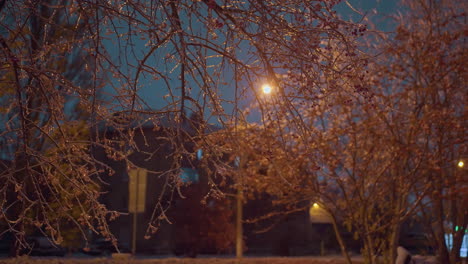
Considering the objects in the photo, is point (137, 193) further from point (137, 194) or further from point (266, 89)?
point (266, 89)

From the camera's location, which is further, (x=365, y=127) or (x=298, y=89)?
(x=365, y=127)

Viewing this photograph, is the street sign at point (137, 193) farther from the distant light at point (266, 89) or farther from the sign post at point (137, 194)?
the distant light at point (266, 89)

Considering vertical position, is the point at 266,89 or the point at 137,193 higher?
the point at 266,89

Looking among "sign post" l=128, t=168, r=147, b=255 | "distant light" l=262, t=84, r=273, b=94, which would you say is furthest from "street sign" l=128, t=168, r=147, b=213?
"distant light" l=262, t=84, r=273, b=94

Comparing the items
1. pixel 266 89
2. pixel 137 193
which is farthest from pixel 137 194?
pixel 266 89

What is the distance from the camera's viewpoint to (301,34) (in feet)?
18.4

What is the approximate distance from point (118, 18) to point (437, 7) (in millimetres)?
10555

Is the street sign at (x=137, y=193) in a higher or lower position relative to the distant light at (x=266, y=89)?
lower

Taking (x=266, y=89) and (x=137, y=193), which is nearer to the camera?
(x=266, y=89)

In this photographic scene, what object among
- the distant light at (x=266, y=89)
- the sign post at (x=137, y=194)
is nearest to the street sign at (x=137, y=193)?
the sign post at (x=137, y=194)

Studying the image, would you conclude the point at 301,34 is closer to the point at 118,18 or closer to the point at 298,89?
the point at 298,89

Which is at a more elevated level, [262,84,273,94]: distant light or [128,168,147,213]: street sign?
[262,84,273,94]: distant light

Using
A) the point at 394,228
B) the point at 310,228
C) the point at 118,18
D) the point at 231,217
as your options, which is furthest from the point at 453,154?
the point at 310,228

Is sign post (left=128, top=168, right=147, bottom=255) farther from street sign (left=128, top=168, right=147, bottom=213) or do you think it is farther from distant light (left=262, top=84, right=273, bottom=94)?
distant light (left=262, top=84, right=273, bottom=94)
